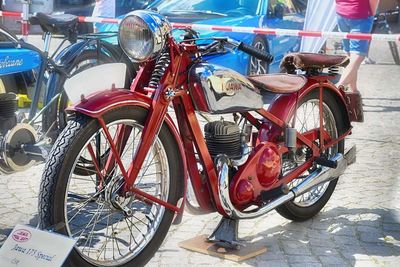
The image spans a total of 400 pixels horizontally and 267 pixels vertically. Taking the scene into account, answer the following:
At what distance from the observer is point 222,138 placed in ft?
12.7

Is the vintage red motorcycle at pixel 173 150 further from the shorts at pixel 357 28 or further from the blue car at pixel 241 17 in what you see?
the blue car at pixel 241 17

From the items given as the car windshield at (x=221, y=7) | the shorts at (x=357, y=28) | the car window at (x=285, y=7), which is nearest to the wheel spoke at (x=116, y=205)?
the shorts at (x=357, y=28)

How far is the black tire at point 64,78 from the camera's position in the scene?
17.2ft

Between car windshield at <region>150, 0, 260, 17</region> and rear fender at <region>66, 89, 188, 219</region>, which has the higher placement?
rear fender at <region>66, 89, 188, 219</region>

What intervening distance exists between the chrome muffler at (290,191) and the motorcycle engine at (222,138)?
0.08 m

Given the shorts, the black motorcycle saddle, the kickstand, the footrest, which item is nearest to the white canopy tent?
the shorts

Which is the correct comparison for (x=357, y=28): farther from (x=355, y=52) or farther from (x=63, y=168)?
(x=63, y=168)

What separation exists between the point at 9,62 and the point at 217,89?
189 cm

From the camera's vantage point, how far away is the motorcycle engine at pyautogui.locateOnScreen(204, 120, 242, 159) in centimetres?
387

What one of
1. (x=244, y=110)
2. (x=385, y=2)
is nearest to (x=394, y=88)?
(x=385, y=2)

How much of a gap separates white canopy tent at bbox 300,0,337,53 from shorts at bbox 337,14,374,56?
92 centimetres

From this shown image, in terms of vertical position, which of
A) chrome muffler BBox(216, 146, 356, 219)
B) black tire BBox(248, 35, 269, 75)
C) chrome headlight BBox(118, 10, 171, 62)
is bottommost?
black tire BBox(248, 35, 269, 75)

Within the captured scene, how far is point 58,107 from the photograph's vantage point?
5.28m

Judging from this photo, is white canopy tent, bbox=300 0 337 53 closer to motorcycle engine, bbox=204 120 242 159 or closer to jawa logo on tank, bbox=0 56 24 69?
jawa logo on tank, bbox=0 56 24 69
